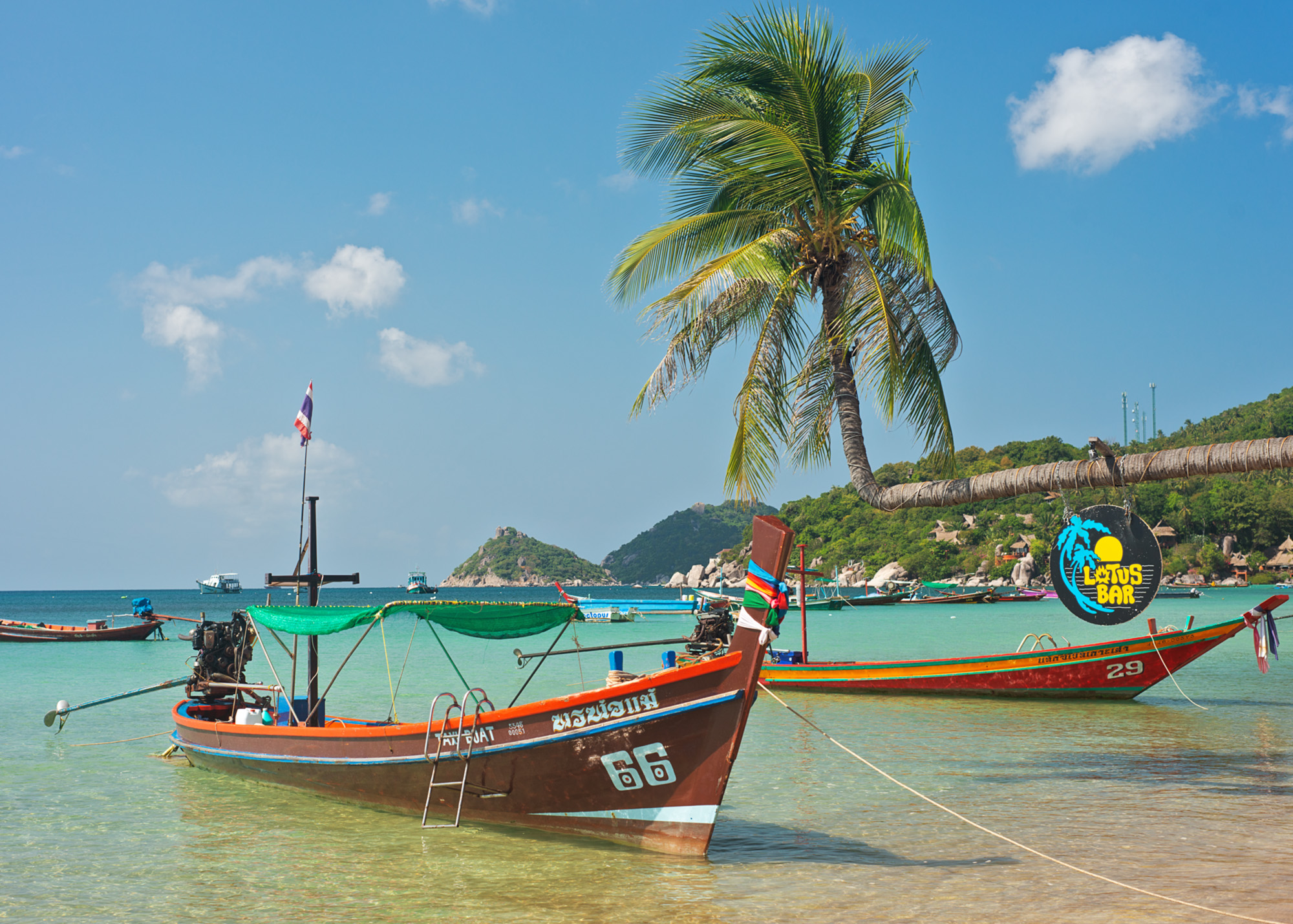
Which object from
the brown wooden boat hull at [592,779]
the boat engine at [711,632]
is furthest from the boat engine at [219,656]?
the boat engine at [711,632]

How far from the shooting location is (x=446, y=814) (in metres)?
8.58

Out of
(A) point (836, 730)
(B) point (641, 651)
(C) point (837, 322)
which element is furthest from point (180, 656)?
(C) point (837, 322)

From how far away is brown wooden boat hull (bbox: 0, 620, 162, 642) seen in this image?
3916 cm

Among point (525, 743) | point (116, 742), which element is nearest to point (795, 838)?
point (525, 743)

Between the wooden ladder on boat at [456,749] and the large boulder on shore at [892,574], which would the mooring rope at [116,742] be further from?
the large boulder on shore at [892,574]

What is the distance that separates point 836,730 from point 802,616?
19.4 feet

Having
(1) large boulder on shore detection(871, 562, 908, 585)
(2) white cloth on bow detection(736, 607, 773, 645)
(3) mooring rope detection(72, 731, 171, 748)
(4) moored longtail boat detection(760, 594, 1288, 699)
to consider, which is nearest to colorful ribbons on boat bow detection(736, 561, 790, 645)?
(2) white cloth on bow detection(736, 607, 773, 645)

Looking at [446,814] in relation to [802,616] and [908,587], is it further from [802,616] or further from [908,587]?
[908,587]

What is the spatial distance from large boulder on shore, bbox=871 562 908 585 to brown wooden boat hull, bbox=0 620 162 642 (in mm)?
69917

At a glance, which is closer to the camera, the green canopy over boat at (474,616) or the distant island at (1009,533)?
the green canopy over boat at (474,616)

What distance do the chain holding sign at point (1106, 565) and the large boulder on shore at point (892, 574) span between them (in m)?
89.9

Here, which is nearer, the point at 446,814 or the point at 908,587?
the point at 446,814

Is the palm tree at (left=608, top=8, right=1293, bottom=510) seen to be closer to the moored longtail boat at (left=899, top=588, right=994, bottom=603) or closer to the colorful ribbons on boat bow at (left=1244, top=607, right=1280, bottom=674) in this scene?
the colorful ribbons on boat bow at (left=1244, top=607, right=1280, bottom=674)

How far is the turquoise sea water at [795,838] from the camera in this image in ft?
21.6
